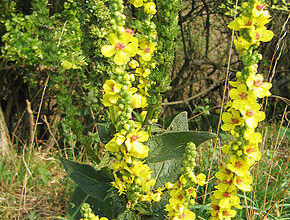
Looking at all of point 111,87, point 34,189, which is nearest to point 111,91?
point 111,87

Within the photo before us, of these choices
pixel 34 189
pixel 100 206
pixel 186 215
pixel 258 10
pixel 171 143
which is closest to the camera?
pixel 258 10

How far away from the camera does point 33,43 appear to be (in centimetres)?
284

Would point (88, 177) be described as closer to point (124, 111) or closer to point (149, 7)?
point (124, 111)

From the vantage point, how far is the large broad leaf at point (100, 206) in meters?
1.62

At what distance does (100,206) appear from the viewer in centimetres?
170

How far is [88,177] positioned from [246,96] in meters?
0.84

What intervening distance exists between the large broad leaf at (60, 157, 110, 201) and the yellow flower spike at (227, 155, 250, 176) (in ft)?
2.09

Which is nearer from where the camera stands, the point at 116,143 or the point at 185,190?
the point at 116,143

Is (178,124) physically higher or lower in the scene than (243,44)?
lower

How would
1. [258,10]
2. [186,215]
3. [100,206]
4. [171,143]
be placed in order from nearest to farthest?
[258,10]
[186,215]
[171,143]
[100,206]

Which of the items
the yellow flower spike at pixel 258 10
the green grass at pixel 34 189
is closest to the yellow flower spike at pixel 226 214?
the yellow flower spike at pixel 258 10

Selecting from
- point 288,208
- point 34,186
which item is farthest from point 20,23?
point 288,208

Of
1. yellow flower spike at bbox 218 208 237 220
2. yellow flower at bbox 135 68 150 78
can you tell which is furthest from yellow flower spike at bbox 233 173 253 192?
yellow flower at bbox 135 68 150 78

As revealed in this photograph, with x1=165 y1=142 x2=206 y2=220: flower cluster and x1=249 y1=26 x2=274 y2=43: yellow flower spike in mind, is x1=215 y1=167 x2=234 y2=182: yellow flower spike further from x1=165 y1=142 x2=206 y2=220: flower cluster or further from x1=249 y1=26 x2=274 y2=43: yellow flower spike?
x1=249 y1=26 x2=274 y2=43: yellow flower spike
